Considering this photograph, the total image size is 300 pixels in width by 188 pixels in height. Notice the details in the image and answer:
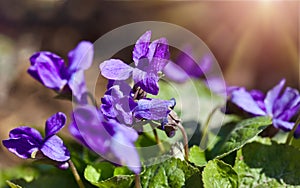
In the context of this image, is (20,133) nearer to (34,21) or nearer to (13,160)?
(13,160)

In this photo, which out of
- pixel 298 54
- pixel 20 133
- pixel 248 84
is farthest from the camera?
pixel 298 54

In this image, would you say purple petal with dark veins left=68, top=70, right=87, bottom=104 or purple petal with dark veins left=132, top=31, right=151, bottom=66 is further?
purple petal with dark veins left=68, top=70, right=87, bottom=104

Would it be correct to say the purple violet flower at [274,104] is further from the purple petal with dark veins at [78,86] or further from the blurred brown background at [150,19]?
A: the blurred brown background at [150,19]

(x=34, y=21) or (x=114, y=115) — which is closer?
(x=114, y=115)

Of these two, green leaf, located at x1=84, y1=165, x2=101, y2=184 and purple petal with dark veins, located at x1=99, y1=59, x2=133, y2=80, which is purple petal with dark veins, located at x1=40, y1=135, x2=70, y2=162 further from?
purple petal with dark veins, located at x1=99, y1=59, x2=133, y2=80

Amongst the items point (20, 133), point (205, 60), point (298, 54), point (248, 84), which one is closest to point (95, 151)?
point (20, 133)

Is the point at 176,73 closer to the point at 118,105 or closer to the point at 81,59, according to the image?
the point at 81,59

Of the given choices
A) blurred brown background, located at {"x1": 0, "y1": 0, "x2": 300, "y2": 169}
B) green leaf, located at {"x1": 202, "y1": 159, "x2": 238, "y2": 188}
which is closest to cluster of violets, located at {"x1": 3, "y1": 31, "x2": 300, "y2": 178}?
green leaf, located at {"x1": 202, "y1": 159, "x2": 238, "y2": 188}
